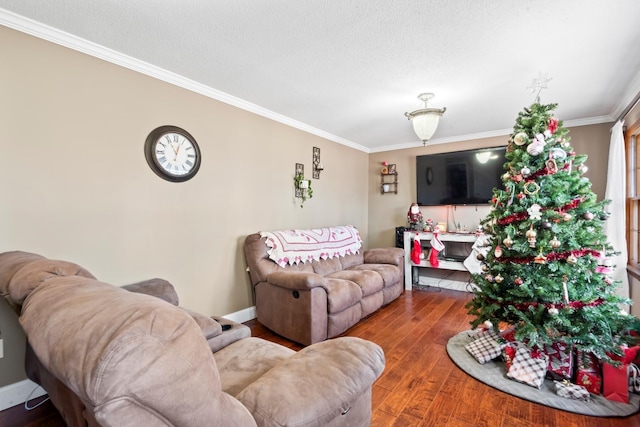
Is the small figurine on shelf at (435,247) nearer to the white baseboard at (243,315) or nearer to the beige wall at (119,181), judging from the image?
the beige wall at (119,181)

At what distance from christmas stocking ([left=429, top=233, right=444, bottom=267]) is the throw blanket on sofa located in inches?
42.3

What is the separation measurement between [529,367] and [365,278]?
Answer: 1.53m

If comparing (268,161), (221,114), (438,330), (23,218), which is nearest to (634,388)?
(438,330)

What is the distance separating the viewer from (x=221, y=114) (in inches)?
115

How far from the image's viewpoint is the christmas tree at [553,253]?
6.39 ft

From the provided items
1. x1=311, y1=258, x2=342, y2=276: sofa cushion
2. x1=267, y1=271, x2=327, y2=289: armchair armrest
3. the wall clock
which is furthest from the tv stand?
the wall clock

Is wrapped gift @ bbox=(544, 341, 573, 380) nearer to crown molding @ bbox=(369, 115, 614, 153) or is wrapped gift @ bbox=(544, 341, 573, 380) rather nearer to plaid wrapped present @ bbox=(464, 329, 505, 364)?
plaid wrapped present @ bbox=(464, 329, 505, 364)

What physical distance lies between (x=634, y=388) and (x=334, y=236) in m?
2.80

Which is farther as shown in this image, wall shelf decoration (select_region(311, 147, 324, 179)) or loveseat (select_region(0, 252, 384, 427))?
wall shelf decoration (select_region(311, 147, 324, 179))

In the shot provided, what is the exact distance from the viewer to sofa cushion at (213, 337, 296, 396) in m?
1.25

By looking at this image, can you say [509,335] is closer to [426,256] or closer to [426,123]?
[426,123]

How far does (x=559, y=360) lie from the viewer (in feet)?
6.75

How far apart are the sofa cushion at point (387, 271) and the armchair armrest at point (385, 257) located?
111mm

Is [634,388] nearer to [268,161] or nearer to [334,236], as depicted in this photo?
[334,236]
